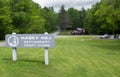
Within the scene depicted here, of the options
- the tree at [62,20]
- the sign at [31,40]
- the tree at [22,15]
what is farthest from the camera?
the tree at [62,20]

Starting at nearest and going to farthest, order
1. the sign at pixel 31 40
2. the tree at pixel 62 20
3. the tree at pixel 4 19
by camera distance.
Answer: the sign at pixel 31 40 < the tree at pixel 4 19 < the tree at pixel 62 20

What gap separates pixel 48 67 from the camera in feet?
36.8

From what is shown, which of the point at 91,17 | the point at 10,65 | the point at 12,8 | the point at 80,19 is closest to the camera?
the point at 10,65

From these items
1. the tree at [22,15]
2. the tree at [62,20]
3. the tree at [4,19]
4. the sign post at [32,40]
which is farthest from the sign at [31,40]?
the tree at [62,20]

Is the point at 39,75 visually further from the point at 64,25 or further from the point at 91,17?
the point at 64,25

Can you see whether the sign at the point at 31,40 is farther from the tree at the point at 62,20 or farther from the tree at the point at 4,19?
the tree at the point at 62,20

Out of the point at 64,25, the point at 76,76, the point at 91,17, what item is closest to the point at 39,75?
the point at 76,76

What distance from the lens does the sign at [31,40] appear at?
11.8m

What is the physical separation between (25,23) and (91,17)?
33203mm

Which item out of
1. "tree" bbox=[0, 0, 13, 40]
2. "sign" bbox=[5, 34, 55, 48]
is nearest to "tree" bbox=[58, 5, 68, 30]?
"tree" bbox=[0, 0, 13, 40]

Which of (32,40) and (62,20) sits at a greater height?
(62,20)

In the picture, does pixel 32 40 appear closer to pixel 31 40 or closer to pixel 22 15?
pixel 31 40

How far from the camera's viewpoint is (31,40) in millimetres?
11844

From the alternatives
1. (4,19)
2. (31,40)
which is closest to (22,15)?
(4,19)
